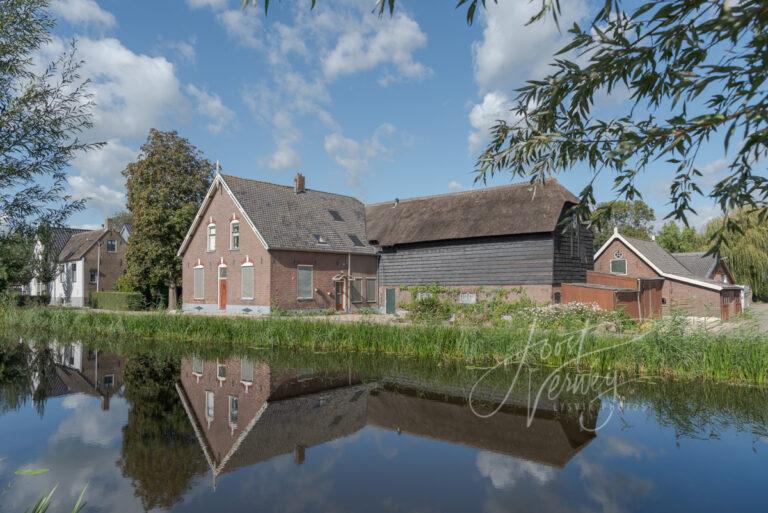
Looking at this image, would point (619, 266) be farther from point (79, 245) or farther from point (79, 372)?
point (79, 245)

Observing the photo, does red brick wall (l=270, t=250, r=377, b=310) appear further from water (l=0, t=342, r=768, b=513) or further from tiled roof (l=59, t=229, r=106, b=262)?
tiled roof (l=59, t=229, r=106, b=262)

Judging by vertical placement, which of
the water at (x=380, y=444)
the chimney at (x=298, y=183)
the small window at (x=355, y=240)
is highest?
the chimney at (x=298, y=183)

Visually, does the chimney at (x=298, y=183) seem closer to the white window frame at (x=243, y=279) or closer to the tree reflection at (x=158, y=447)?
the white window frame at (x=243, y=279)

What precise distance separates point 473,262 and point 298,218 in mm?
10000

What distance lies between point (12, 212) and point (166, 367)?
4.96m

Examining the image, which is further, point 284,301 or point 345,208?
point 345,208

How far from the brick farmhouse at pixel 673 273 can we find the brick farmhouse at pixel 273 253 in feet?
46.4

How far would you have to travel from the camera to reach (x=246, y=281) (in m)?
27.3

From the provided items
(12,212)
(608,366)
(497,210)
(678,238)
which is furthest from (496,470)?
(678,238)

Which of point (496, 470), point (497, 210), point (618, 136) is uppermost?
point (497, 210)

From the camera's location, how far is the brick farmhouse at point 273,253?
86.6 feet

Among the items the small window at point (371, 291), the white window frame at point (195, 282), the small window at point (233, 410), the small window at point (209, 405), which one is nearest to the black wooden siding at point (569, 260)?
the small window at point (371, 291)

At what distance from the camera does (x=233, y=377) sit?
12.1 meters

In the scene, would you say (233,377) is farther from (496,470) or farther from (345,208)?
(345,208)
